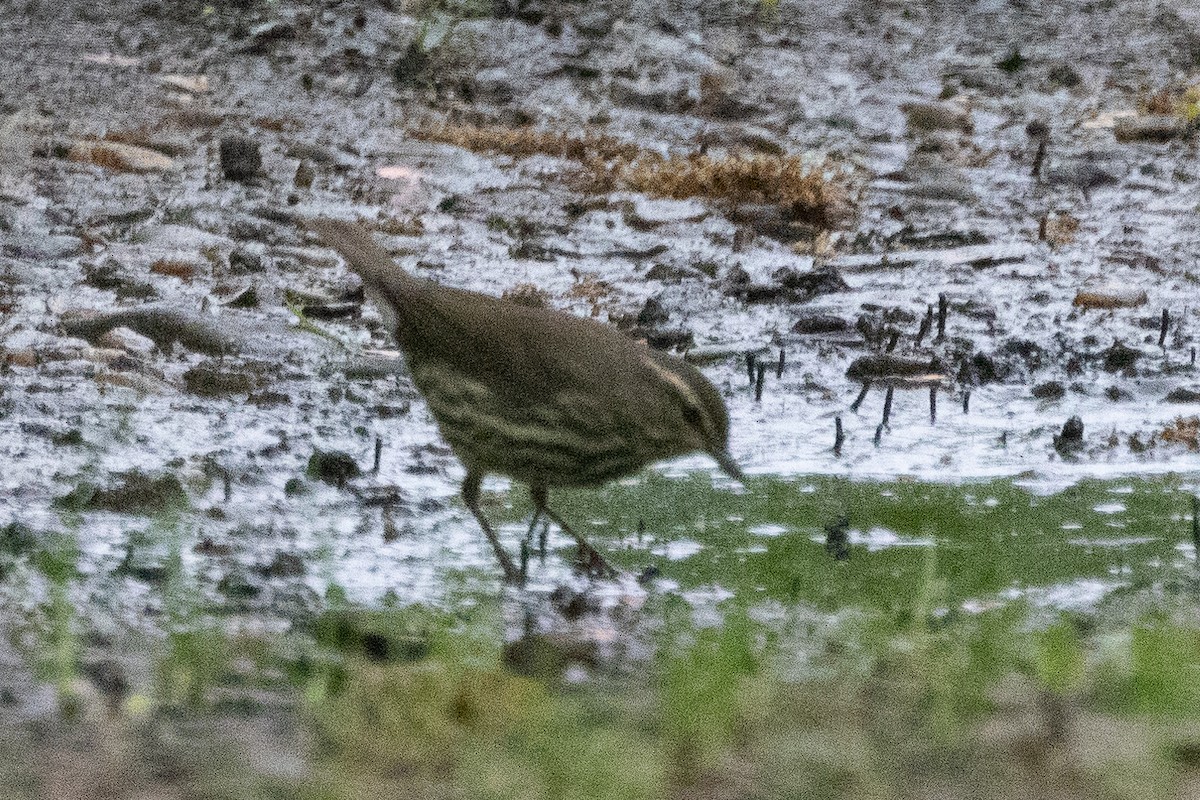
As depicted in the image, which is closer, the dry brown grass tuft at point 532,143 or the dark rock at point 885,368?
the dark rock at point 885,368

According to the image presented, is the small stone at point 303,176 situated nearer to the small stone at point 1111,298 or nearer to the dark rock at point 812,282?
the dark rock at point 812,282

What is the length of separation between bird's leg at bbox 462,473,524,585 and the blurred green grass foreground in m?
0.16

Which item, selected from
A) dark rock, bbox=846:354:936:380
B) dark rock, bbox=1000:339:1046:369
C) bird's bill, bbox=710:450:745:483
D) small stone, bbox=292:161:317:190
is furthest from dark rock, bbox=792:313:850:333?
small stone, bbox=292:161:317:190

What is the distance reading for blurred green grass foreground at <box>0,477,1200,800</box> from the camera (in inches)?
132

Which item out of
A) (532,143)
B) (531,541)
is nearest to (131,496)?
(531,541)

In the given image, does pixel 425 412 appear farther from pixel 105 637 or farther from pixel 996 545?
pixel 105 637

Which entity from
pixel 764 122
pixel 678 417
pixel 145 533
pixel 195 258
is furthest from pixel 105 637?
pixel 764 122

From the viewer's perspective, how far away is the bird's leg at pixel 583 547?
5.68 meters

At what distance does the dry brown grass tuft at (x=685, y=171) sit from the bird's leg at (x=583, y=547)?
4173 millimetres

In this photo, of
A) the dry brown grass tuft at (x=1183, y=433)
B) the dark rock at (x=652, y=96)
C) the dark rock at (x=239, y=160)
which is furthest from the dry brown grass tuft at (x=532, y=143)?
the dry brown grass tuft at (x=1183, y=433)

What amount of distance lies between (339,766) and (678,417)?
2498 millimetres

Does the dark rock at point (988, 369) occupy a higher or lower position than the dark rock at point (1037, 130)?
lower

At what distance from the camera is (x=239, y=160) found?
33.2 ft

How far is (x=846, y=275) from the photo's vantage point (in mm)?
9211
